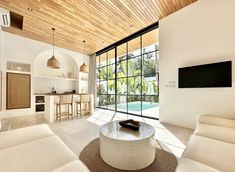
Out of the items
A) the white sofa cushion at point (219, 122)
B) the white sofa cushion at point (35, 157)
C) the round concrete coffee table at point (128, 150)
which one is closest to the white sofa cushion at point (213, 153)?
the round concrete coffee table at point (128, 150)

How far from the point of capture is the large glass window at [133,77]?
15.3ft

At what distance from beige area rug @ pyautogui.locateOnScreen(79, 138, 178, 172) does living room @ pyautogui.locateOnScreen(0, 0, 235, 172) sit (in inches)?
0.6

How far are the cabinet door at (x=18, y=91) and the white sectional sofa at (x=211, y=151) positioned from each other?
6.11 m

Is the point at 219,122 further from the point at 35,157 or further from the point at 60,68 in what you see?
the point at 60,68

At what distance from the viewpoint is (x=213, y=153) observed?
1341 millimetres

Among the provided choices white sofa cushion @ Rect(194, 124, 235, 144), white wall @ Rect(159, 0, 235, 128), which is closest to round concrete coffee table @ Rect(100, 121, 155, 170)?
white sofa cushion @ Rect(194, 124, 235, 144)

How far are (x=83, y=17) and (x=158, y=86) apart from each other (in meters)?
3.42

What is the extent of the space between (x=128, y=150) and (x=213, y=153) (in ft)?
3.25

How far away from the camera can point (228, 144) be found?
1.50 metres

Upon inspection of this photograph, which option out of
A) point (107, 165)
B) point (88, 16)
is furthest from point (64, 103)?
point (107, 165)

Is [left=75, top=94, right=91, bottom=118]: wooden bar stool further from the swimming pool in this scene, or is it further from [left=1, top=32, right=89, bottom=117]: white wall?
[left=1, top=32, right=89, bottom=117]: white wall

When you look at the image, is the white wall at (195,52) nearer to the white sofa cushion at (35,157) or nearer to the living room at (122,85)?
the living room at (122,85)

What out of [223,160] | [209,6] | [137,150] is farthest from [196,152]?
[209,6]

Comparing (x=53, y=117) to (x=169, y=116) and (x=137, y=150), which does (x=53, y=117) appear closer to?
(x=137, y=150)
